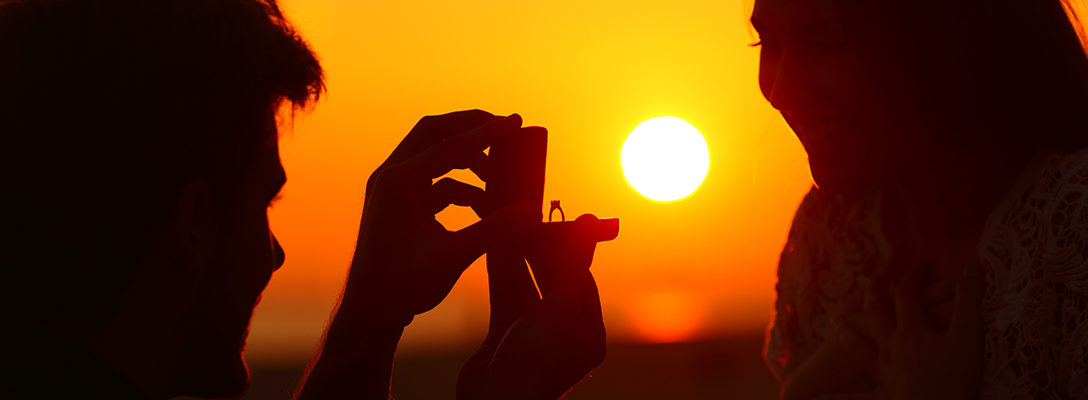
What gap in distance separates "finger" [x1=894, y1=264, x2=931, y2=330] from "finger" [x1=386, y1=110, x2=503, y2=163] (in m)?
1.45

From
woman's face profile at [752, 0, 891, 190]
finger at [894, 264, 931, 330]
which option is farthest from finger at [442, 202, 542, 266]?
finger at [894, 264, 931, 330]

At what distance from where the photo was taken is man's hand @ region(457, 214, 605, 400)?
2.76m

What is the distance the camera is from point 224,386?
2311 millimetres

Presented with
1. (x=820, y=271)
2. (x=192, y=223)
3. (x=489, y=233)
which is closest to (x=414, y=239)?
(x=489, y=233)

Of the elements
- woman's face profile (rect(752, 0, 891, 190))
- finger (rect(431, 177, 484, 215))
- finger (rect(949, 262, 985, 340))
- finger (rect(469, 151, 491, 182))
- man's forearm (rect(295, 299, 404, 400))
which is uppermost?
woman's face profile (rect(752, 0, 891, 190))

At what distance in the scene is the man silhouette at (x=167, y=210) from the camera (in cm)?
196

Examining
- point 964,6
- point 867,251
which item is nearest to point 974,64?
point 964,6

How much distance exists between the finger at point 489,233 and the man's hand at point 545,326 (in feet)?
0.60

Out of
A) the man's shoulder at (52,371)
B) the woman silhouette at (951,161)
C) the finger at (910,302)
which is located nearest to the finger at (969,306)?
the woman silhouette at (951,161)

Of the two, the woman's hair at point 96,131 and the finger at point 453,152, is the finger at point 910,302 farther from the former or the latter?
the woman's hair at point 96,131

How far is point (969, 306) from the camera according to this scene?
2973 millimetres

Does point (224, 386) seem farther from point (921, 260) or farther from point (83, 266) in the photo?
point (921, 260)

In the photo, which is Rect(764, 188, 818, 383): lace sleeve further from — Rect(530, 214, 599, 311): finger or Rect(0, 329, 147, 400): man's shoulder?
Rect(0, 329, 147, 400): man's shoulder

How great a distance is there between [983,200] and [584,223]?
132cm
